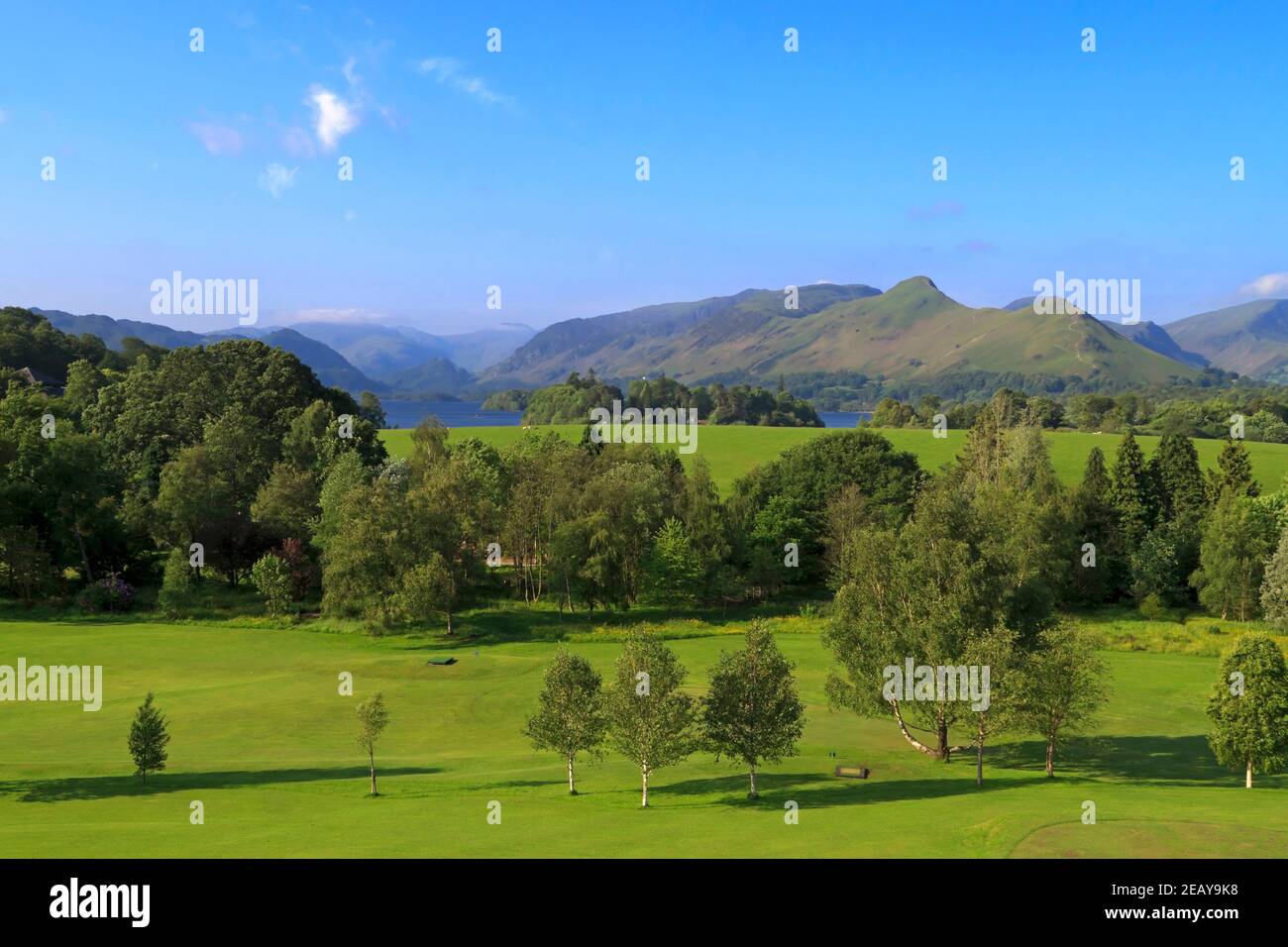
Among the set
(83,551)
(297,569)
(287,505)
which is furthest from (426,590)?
(83,551)

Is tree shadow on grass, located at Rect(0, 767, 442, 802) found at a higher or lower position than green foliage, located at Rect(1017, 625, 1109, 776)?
lower

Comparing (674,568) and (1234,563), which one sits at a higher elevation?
(1234,563)

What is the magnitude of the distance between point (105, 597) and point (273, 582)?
16.1m

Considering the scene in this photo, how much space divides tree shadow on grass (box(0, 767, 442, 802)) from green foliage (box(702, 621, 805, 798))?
13.5m

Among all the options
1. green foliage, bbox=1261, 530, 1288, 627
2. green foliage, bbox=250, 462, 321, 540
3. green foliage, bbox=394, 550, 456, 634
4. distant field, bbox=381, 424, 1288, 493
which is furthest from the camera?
distant field, bbox=381, 424, 1288, 493

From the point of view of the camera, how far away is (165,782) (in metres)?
37.5

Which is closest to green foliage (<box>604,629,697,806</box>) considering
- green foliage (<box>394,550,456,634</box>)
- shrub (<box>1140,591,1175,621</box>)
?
green foliage (<box>394,550,456,634</box>)

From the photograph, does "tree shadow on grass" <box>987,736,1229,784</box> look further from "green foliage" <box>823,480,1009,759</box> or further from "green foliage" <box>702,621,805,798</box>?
"green foliage" <box>702,621,805,798</box>

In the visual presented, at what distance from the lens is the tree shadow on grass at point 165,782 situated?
35.3 meters

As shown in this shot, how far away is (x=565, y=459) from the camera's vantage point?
97.8 m

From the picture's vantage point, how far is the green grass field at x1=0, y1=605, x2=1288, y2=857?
92.5 ft

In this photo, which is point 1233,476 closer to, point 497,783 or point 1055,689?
point 1055,689
